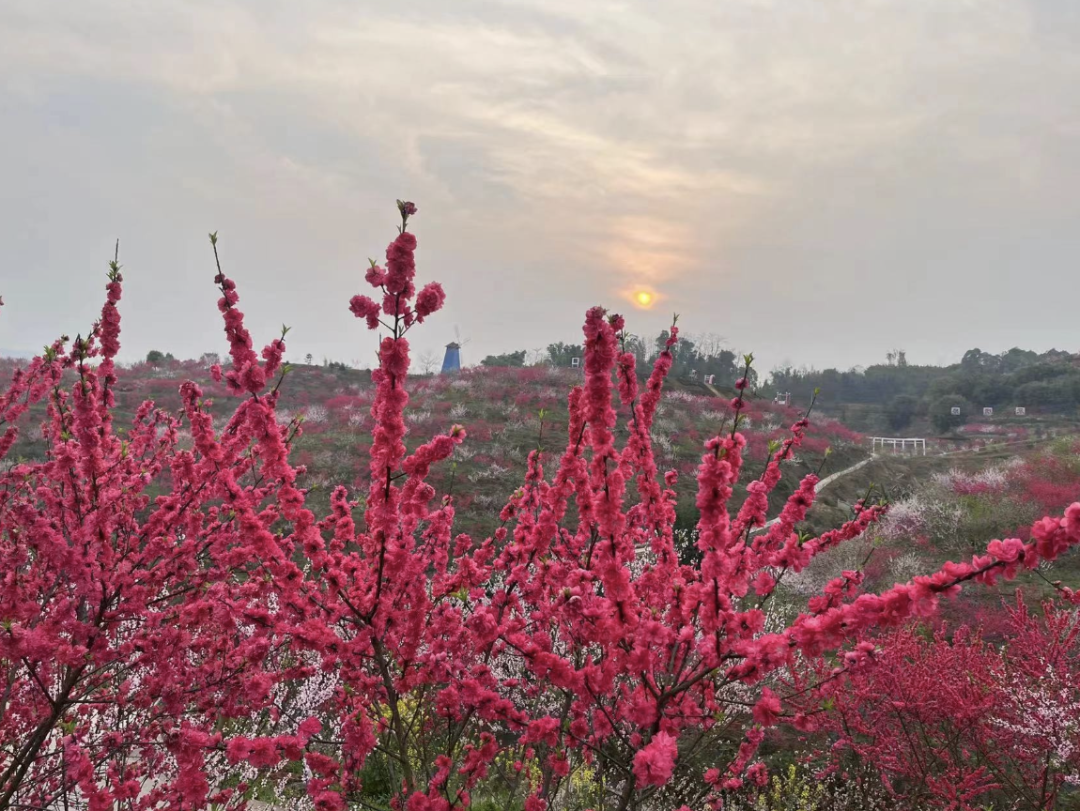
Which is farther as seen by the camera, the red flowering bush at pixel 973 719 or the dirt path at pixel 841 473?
the dirt path at pixel 841 473

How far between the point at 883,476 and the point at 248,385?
26.3 meters

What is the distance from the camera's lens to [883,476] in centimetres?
2466

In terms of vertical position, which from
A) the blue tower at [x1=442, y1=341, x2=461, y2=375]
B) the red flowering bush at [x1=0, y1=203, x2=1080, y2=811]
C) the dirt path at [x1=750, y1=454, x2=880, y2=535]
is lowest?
the dirt path at [x1=750, y1=454, x2=880, y2=535]

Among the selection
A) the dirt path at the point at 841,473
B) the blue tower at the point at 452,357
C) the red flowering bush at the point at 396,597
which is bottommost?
the dirt path at the point at 841,473

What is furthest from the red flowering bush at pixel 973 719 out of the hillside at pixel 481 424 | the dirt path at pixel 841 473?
the dirt path at pixel 841 473

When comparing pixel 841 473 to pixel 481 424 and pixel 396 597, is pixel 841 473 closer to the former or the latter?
pixel 481 424

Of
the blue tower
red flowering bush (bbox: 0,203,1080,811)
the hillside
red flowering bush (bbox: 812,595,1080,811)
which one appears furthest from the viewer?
the blue tower

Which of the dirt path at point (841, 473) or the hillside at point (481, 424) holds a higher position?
the hillside at point (481, 424)

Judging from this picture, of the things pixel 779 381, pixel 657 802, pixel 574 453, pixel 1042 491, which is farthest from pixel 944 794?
pixel 779 381

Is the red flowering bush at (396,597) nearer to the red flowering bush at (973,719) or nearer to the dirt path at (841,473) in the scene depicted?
the red flowering bush at (973,719)

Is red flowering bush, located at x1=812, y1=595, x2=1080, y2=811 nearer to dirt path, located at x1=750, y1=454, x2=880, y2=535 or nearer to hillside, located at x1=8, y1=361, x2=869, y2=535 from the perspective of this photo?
hillside, located at x1=8, y1=361, x2=869, y2=535

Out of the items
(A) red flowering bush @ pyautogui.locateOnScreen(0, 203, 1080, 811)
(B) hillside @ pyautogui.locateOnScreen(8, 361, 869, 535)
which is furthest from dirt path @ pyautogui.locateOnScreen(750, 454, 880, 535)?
(A) red flowering bush @ pyautogui.locateOnScreen(0, 203, 1080, 811)

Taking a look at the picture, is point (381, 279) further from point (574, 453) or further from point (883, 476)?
point (883, 476)

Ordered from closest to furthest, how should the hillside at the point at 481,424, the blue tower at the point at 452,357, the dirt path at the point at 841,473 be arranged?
the hillside at the point at 481,424 → the dirt path at the point at 841,473 → the blue tower at the point at 452,357
